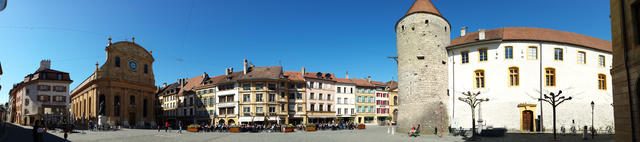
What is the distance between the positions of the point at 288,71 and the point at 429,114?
32909 millimetres

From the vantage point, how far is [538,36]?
3328 centimetres

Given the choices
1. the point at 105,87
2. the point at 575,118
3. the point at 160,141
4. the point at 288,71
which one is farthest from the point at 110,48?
the point at 575,118

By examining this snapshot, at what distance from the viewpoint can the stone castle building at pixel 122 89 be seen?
51219 millimetres

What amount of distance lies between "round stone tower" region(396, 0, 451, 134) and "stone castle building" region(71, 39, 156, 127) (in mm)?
36237

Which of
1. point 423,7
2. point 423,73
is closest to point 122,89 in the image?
point 423,73

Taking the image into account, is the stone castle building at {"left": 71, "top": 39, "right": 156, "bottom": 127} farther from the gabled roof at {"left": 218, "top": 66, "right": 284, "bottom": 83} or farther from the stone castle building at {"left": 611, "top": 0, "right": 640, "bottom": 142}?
the stone castle building at {"left": 611, "top": 0, "right": 640, "bottom": 142}

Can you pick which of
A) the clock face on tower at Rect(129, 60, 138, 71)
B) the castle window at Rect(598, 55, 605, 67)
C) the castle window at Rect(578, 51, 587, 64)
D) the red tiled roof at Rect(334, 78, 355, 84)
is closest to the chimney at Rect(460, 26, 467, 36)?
the castle window at Rect(578, 51, 587, 64)

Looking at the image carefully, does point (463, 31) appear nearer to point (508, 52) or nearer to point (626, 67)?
point (508, 52)

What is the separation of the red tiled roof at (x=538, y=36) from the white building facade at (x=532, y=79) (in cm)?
8

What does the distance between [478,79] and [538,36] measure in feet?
20.5

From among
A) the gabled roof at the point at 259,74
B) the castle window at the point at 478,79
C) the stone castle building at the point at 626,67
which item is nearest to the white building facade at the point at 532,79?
the castle window at the point at 478,79

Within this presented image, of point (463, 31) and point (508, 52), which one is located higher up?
point (463, 31)

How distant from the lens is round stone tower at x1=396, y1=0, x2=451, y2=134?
33.8m

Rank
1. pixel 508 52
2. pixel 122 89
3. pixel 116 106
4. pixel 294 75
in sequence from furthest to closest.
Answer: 1. pixel 294 75
2. pixel 122 89
3. pixel 116 106
4. pixel 508 52
